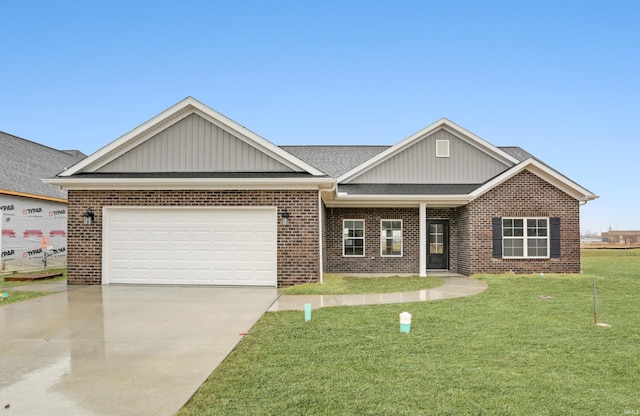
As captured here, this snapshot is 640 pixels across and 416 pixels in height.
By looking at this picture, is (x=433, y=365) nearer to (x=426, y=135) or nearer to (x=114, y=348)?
(x=114, y=348)

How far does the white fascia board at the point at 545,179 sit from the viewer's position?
46.8 ft

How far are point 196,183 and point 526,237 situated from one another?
1174cm

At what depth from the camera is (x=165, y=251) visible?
12.0 m

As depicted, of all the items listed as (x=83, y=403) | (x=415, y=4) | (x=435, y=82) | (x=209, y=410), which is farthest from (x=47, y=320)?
(x=435, y=82)

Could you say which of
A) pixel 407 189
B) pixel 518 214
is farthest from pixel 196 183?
pixel 518 214

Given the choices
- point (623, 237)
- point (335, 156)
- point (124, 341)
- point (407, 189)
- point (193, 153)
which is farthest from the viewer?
point (623, 237)

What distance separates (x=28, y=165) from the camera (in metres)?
20.3

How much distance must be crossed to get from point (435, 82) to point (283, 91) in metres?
9.50

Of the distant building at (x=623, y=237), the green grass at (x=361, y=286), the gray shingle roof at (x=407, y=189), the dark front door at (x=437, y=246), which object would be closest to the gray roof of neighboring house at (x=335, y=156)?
the gray shingle roof at (x=407, y=189)

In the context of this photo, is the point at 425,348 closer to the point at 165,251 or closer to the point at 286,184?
the point at 286,184

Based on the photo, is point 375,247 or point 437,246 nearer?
point 375,247

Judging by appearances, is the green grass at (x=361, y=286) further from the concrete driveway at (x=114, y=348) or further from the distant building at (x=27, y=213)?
the distant building at (x=27, y=213)

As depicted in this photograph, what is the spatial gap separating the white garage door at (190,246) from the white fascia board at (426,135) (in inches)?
216

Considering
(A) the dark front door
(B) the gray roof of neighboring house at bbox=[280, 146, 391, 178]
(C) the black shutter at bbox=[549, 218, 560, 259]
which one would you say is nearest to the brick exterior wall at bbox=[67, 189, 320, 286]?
(B) the gray roof of neighboring house at bbox=[280, 146, 391, 178]
